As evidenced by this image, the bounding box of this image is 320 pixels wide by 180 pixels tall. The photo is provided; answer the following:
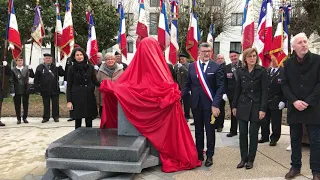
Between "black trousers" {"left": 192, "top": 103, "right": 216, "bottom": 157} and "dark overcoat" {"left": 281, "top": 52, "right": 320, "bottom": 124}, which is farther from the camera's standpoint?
"black trousers" {"left": 192, "top": 103, "right": 216, "bottom": 157}

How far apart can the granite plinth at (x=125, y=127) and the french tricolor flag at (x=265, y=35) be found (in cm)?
374

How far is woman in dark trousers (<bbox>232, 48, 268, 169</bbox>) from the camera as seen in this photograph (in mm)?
4477

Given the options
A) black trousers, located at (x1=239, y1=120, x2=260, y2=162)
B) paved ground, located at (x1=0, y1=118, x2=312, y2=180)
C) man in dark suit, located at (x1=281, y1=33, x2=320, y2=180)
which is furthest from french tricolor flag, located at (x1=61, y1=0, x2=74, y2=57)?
man in dark suit, located at (x1=281, y1=33, x2=320, y2=180)

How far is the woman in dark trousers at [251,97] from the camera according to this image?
14.7 feet

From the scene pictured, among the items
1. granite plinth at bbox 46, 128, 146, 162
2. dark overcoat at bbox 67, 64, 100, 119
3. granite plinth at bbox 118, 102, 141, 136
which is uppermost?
dark overcoat at bbox 67, 64, 100, 119

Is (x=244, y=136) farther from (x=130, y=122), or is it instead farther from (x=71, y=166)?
(x=71, y=166)

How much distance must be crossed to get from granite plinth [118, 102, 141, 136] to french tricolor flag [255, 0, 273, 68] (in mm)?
3739

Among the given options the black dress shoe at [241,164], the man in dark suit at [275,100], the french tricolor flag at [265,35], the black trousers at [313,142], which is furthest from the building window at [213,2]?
the black trousers at [313,142]

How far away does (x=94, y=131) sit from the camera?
525cm

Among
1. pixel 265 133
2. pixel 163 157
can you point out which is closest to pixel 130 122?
pixel 163 157

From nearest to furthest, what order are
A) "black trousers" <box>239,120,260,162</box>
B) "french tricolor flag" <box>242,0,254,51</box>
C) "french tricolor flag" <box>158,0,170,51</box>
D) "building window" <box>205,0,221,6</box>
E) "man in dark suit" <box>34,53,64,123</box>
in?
1. "black trousers" <box>239,120,260,162</box>
2. "french tricolor flag" <box>242,0,254,51</box>
3. "french tricolor flag" <box>158,0,170,51</box>
4. "man in dark suit" <box>34,53,64,123</box>
5. "building window" <box>205,0,221,6</box>

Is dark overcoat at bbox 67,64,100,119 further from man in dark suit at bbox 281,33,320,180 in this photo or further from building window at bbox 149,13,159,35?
building window at bbox 149,13,159,35

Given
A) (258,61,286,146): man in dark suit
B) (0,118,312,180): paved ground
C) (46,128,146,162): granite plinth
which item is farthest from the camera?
(258,61,286,146): man in dark suit

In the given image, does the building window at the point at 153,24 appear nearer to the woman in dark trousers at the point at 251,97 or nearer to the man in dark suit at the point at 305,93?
the woman in dark trousers at the point at 251,97
